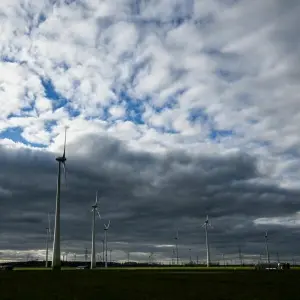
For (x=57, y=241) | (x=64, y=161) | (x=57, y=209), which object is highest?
(x=64, y=161)

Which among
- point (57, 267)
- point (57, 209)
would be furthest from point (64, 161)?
point (57, 267)
